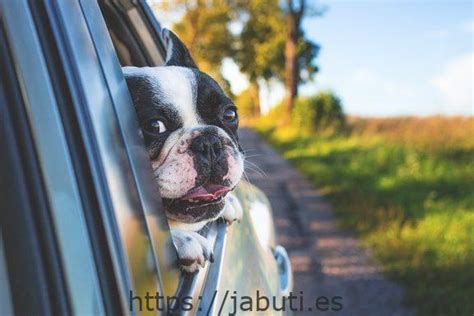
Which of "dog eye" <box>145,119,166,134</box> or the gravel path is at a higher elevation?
"dog eye" <box>145,119,166,134</box>

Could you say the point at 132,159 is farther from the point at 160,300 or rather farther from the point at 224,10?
the point at 224,10

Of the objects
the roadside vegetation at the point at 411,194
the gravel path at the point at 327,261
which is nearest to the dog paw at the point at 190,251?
the gravel path at the point at 327,261

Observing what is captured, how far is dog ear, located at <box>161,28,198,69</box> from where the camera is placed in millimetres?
2131

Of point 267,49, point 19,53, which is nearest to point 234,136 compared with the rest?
point 19,53

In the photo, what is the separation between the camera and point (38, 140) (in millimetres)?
1058

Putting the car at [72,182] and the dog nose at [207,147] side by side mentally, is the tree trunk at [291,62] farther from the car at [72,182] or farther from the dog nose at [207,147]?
the car at [72,182]

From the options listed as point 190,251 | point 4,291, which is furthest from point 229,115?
point 4,291

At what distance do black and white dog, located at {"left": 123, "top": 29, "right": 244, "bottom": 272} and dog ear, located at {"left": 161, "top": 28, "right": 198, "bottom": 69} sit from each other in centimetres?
18

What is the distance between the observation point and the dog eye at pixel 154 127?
173cm

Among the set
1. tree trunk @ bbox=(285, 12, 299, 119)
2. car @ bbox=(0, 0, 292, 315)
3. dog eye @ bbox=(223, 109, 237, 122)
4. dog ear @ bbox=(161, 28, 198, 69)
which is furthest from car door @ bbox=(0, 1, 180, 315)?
tree trunk @ bbox=(285, 12, 299, 119)

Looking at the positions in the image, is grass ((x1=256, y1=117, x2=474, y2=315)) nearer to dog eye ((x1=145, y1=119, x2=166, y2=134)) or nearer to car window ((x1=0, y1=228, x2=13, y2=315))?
dog eye ((x1=145, y1=119, x2=166, y2=134))

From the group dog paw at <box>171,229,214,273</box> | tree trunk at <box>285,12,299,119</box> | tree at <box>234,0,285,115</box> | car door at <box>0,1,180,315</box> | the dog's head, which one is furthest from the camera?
tree at <box>234,0,285,115</box>

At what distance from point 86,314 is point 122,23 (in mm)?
1986

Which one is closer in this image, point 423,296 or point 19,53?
point 19,53
